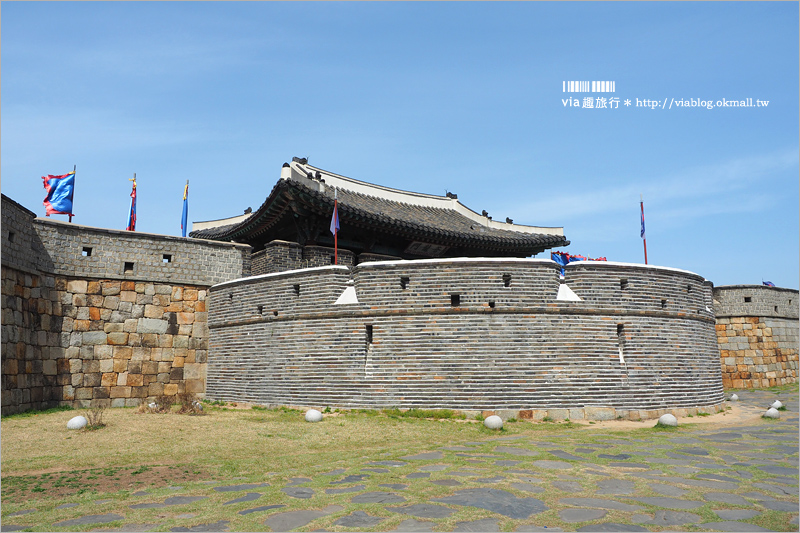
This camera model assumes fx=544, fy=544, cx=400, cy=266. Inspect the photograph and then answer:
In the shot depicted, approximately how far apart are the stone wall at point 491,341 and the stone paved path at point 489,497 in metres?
3.12

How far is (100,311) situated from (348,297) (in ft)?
20.9

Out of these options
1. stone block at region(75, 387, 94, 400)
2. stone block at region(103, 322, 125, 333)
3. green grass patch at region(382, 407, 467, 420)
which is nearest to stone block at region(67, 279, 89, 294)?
stone block at region(103, 322, 125, 333)

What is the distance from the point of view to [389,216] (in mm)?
15797

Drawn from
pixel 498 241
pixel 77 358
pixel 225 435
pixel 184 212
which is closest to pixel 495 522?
pixel 225 435

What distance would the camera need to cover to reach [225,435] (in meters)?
8.90

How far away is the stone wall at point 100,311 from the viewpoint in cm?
1162

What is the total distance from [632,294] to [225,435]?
28.6ft

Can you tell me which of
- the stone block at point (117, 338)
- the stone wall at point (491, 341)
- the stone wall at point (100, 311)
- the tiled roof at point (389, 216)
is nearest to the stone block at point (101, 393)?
the stone wall at point (100, 311)

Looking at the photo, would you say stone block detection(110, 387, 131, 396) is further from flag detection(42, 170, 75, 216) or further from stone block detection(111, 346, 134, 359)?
flag detection(42, 170, 75, 216)

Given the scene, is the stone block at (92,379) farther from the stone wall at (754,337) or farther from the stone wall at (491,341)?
the stone wall at (754,337)

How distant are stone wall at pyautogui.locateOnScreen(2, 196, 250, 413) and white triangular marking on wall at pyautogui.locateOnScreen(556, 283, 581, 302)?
8697 millimetres

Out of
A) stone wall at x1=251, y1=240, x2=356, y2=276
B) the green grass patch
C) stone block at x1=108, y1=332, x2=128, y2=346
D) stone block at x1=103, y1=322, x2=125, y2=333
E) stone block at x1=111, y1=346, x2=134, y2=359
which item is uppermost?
stone wall at x1=251, y1=240, x2=356, y2=276

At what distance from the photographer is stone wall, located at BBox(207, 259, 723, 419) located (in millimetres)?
10953

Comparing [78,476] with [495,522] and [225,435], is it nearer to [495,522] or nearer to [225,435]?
[225,435]
